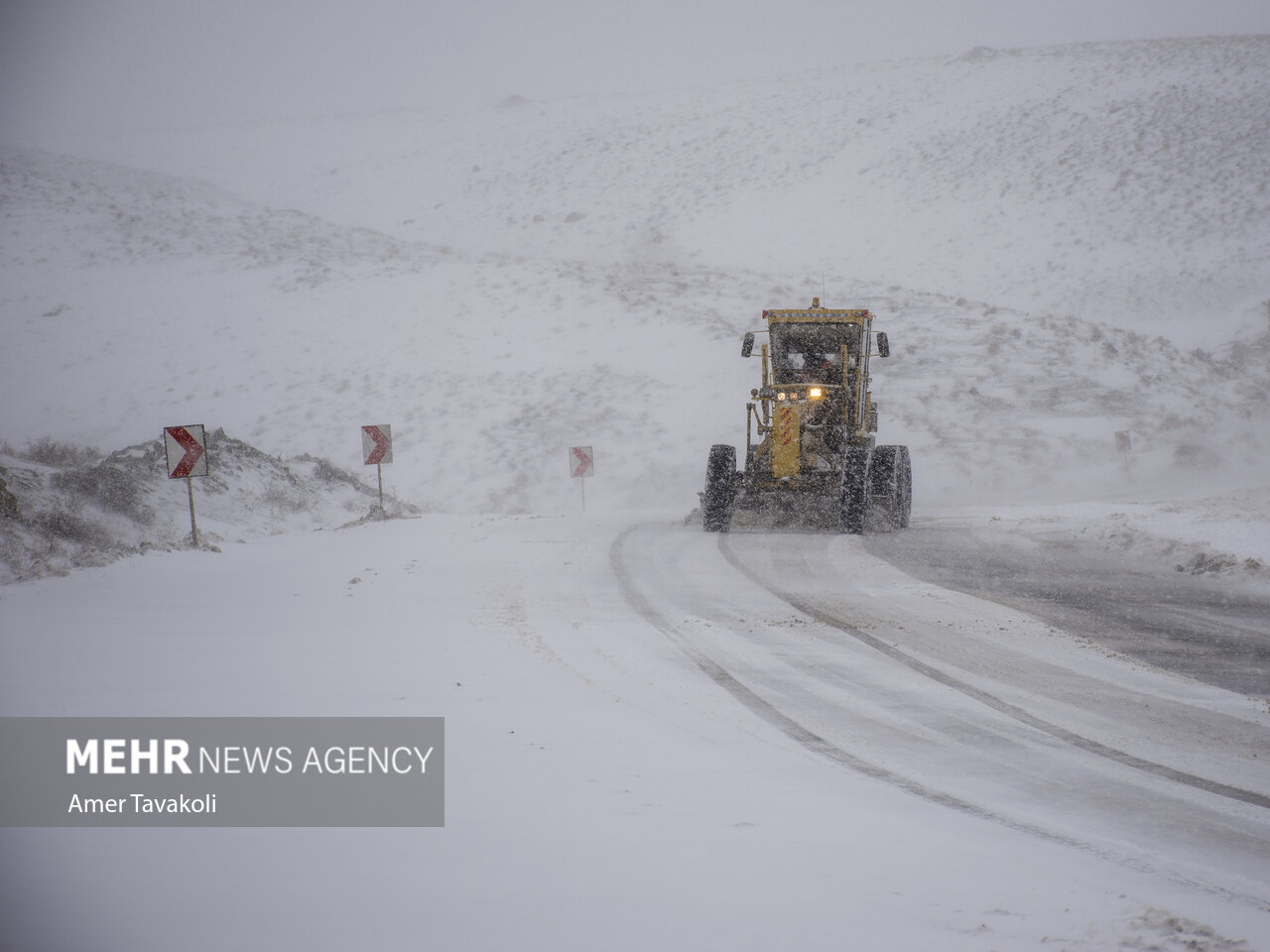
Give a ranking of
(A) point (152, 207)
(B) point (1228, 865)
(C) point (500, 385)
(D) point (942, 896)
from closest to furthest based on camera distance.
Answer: (D) point (942, 896), (B) point (1228, 865), (C) point (500, 385), (A) point (152, 207)

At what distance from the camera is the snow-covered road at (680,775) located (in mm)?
3312

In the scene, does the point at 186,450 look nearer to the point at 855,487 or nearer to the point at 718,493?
the point at 718,493

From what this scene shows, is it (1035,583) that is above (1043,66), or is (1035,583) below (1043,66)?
below

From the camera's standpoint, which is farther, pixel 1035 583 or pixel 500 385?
pixel 500 385

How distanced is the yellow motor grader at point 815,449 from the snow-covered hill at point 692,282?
7515 millimetres

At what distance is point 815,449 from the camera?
1598 centimetres

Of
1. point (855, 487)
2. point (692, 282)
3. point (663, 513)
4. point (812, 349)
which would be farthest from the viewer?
point (692, 282)

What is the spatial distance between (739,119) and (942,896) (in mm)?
70006

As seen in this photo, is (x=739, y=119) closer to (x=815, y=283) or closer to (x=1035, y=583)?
(x=815, y=283)

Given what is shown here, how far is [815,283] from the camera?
40.6 metres

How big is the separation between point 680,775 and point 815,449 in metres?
11.6

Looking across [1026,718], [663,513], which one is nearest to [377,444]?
[663,513]

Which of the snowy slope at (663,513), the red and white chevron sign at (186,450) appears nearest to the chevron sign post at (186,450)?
the red and white chevron sign at (186,450)

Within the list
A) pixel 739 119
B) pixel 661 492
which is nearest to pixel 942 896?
pixel 661 492
